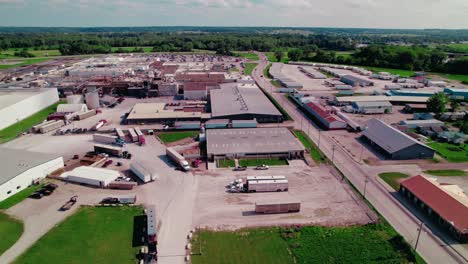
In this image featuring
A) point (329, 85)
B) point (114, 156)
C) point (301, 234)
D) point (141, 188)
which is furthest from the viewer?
point (329, 85)

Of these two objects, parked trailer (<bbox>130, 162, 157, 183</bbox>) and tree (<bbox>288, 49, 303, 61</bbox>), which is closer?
parked trailer (<bbox>130, 162, 157, 183</bbox>)

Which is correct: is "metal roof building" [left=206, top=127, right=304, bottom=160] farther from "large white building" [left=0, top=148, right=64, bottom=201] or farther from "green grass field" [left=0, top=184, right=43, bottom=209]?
"green grass field" [left=0, top=184, right=43, bottom=209]

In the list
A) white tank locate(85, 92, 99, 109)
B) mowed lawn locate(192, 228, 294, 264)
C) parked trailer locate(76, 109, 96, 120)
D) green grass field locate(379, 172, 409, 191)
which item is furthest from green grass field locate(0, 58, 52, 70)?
green grass field locate(379, 172, 409, 191)

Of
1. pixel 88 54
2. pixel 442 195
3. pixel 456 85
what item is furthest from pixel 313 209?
pixel 88 54

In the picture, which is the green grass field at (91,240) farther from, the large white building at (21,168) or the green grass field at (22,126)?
the green grass field at (22,126)

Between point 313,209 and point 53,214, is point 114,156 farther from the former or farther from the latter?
point 313,209

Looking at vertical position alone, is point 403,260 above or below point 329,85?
below

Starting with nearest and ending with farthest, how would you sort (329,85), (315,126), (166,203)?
(166,203)
(315,126)
(329,85)
